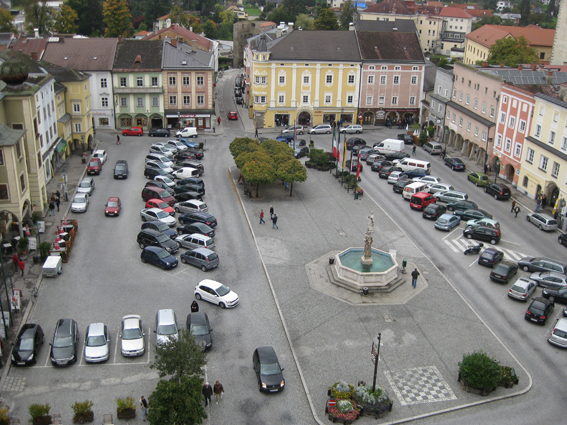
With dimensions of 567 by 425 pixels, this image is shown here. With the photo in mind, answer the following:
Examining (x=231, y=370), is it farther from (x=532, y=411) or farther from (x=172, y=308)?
(x=532, y=411)

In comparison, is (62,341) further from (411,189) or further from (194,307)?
(411,189)

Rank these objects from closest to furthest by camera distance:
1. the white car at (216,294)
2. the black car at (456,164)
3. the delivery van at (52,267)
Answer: the white car at (216,294), the delivery van at (52,267), the black car at (456,164)

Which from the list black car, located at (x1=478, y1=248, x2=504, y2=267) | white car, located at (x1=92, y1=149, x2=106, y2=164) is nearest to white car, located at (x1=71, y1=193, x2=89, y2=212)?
white car, located at (x1=92, y1=149, x2=106, y2=164)

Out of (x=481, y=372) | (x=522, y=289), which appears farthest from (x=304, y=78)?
(x=481, y=372)

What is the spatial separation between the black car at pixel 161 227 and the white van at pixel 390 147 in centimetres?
3699

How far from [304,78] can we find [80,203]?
4578 cm

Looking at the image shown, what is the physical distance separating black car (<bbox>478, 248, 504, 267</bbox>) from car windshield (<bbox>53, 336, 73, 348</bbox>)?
32005 mm

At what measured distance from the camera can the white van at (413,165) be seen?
239 ft

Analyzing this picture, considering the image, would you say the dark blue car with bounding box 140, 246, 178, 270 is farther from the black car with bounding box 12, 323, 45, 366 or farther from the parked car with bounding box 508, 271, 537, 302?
the parked car with bounding box 508, 271, 537, 302

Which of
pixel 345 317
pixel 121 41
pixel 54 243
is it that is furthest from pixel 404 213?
pixel 121 41

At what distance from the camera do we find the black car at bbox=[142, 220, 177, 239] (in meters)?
51.8

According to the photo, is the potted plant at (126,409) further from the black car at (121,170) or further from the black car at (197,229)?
the black car at (121,170)

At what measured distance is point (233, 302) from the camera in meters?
41.8

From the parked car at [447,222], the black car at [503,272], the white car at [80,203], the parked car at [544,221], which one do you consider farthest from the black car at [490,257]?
the white car at [80,203]
